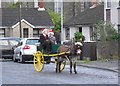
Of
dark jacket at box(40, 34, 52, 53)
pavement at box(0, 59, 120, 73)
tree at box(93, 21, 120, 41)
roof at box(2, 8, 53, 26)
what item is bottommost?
pavement at box(0, 59, 120, 73)

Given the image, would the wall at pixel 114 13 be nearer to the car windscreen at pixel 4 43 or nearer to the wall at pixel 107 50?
the wall at pixel 107 50

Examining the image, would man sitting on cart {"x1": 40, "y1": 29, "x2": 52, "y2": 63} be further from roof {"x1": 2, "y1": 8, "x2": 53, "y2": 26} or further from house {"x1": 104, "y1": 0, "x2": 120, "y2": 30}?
roof {"x1": 2, "y1": 8, "x2": 53, "y2": 26}

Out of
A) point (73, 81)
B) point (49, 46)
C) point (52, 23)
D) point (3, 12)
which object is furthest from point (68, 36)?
point (73, 81)

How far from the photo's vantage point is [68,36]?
178 feet

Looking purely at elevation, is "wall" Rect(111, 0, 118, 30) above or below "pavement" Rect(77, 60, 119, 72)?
above

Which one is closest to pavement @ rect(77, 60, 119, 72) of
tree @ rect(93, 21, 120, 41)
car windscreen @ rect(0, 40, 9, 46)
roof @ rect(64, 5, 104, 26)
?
tree @ rect(93, 21, 120, 41)

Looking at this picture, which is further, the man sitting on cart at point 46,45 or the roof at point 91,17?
the roof at point 91,17

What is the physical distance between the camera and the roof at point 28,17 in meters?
65.1

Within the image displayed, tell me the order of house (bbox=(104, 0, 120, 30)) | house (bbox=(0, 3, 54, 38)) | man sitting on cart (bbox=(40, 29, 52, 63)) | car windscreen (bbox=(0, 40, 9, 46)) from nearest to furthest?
1. man sitting on cart (bbox=(40, 29, 52, 63))
2. car windscreen (bbox=(0, 40, 9, 46))
3. house (bbox=(104, 0, 120, 30))
4. house (bbox=(0, 3, 54, 38))

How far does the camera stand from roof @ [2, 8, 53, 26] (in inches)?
2564

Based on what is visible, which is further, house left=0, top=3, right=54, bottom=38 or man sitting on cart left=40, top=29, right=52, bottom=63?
house left=0, top=3, right=54, bottom=38

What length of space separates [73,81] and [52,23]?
50798 millimetres

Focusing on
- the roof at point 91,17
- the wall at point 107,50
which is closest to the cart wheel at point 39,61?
the wall at point 107,50

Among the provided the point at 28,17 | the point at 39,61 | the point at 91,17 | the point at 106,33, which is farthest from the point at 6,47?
the point at 28,17
